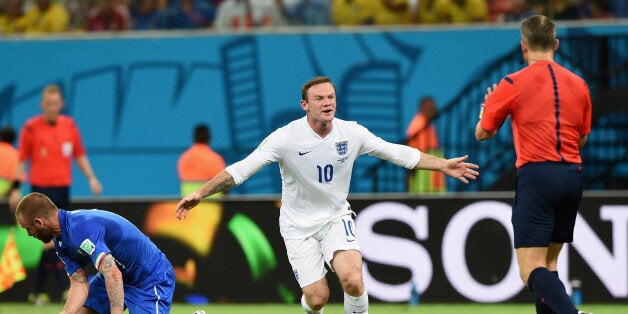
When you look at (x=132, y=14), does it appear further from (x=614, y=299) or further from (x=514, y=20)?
(x=614, y=299)

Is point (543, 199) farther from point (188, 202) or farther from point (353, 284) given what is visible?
point (188, 202)

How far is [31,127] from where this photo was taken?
13.0 meters

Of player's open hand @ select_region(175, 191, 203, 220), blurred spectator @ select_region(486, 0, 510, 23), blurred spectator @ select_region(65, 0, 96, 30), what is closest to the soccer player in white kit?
player's open hand @ select_region(175, 191, 203, 220)

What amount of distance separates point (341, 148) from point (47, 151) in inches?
196

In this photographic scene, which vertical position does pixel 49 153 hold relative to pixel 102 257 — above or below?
above

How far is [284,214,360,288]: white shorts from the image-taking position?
29.9 feet

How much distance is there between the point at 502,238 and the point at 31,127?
5218 millimetres

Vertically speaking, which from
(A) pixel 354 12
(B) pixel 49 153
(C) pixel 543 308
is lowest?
(C) pixel 543 308

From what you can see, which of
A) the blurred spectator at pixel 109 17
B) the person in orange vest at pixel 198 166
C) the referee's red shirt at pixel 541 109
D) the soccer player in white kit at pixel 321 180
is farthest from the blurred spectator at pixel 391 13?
the referee's red shirt at pixel 541 109

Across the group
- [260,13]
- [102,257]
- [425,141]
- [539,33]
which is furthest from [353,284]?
[260,13]

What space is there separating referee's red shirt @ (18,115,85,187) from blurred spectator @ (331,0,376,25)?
5534mm

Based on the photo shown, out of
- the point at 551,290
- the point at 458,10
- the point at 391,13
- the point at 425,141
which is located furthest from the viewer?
the point at 391,13

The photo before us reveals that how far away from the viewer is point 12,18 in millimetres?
18500

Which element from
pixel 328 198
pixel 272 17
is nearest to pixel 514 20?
pixel 272 17
